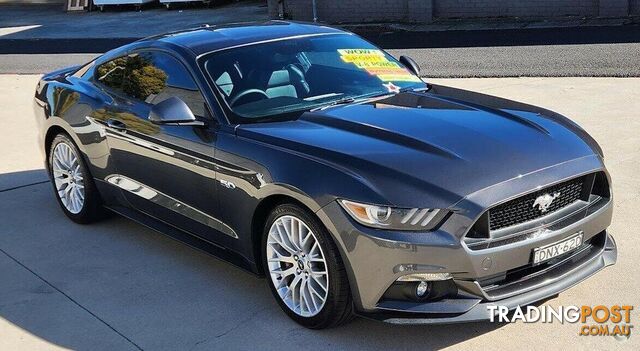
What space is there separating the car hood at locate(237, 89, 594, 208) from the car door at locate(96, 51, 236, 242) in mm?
424

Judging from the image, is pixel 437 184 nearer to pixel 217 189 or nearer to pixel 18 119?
pixel 217 189

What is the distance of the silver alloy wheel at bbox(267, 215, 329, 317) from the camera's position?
4.53 meters

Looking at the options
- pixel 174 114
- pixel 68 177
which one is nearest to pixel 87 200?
pixel 68 177

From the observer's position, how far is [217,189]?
5.12 metres

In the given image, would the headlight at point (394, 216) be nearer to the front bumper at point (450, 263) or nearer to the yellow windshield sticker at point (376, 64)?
the front bumper at point (450, 263)

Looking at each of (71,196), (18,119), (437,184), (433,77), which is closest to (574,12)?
(433,77)

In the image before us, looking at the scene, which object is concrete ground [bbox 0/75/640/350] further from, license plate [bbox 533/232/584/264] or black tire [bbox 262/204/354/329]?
license plate [bbox 533/232/584/264]

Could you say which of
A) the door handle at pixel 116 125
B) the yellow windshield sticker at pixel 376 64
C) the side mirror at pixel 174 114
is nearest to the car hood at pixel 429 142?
the side mirror at pixel 174 114

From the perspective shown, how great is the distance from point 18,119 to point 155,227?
5.90m

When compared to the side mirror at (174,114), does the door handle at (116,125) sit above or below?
below

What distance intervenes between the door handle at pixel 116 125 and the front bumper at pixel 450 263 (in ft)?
7.11

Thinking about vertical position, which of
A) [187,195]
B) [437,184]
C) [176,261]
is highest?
[437,184]

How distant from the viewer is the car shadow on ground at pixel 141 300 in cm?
461

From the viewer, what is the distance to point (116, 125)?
606cm
